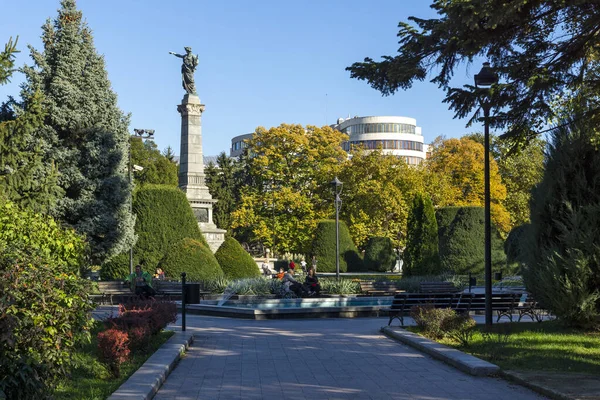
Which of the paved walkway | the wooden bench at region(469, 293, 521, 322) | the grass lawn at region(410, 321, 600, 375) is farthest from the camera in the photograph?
the wooden bench at region(469, 293, 521, 322)

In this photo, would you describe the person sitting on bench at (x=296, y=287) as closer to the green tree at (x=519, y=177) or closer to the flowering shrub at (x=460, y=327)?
the flowering shrub at (x=460, y=327)

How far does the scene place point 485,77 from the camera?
1392 centimetres

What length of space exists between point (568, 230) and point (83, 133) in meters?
15.5

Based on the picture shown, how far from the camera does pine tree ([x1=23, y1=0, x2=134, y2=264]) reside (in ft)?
77.4

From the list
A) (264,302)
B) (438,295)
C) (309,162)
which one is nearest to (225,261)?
(264,302)

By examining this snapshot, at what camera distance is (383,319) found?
2212cm

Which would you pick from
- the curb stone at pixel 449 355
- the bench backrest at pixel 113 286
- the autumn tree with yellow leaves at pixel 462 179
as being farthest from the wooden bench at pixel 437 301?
the autumn tree with yellow leaves at pixel 462 179

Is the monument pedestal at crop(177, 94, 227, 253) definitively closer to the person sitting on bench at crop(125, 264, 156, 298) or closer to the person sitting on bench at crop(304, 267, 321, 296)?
the person sitting on bench at crop(304, 267, 321, 296)

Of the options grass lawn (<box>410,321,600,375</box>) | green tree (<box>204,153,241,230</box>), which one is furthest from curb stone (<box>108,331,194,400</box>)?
green tree (<box>204,153,241,230</box>)

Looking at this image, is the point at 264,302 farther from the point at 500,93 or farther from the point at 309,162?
the point at 309,162

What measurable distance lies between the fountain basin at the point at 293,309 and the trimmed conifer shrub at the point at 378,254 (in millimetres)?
29673

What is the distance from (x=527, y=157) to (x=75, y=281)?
201 feet

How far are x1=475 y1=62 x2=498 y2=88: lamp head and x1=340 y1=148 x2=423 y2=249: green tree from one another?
4303 cm

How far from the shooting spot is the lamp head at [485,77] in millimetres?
13684
